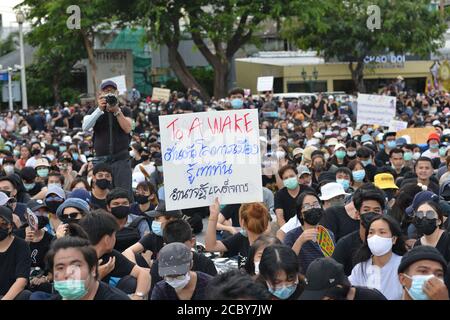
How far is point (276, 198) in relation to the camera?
1014 centimetres

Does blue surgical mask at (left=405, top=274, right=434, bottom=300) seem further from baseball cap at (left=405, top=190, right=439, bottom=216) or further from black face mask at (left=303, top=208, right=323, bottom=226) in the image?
baseball cap at (left=405, top=190, right=439, bottom=216)

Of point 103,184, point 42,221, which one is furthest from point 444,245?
point 103,184

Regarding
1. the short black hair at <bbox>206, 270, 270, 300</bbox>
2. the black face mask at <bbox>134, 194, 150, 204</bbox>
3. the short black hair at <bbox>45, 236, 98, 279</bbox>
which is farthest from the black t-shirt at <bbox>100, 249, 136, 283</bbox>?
the black face mask at <bbox>134, 194, 150, 204</bbox>

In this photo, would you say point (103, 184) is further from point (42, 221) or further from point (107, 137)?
point (42, 221)

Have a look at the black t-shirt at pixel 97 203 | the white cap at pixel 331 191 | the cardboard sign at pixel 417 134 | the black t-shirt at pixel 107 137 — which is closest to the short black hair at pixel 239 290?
the white cap at pixel 331 191

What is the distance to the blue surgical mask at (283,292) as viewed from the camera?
A: 17.8 ft

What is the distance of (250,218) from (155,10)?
35.3m

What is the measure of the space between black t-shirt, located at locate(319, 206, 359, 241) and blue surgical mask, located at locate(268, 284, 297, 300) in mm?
2633

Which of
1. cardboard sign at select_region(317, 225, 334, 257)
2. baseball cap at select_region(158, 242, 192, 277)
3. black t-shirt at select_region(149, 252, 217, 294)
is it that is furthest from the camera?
cardboard sign at select_region(317, 225, 334, 257)

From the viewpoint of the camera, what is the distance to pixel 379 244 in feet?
21.2

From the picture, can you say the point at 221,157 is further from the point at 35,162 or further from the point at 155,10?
the point at 155,10

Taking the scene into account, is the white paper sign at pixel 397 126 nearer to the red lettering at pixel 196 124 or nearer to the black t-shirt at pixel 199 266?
the red lettering at pixel 196 124

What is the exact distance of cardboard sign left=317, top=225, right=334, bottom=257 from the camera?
736 cm
